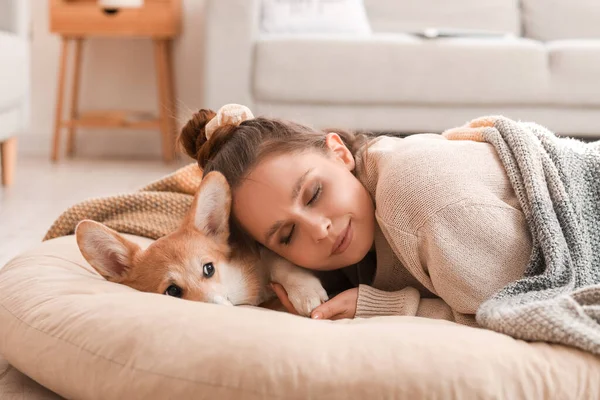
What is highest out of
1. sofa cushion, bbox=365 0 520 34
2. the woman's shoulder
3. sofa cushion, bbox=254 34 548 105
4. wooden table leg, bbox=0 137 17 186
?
sofa cushion, bbox=365 0 520 34

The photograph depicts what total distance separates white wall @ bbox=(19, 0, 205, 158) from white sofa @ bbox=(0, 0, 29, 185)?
4.13 feet

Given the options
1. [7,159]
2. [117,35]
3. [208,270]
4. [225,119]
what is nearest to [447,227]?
[208,270]

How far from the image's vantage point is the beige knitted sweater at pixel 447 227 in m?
1.20

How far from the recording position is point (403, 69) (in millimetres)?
3477

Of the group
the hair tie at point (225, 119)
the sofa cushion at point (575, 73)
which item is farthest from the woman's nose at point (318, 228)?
the sofa cushion at point (575, 73)

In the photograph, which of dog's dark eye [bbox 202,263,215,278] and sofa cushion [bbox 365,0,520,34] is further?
sofa cushion [bbox 365,0,520,34]

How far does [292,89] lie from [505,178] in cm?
227

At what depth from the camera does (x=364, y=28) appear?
3920mm

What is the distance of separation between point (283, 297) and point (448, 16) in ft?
10.6

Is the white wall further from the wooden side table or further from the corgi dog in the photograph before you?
the corgi dog

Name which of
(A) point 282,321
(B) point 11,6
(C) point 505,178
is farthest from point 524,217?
(B) point 11,6

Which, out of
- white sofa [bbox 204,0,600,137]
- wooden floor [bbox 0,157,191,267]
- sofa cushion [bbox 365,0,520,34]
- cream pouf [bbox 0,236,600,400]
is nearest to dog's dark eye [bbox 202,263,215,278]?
cream pouf [bbox 0,236,600,400]

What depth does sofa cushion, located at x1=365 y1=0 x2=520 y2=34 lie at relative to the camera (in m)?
4.26

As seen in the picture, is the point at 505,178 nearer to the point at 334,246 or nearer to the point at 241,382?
the point at 334,246
